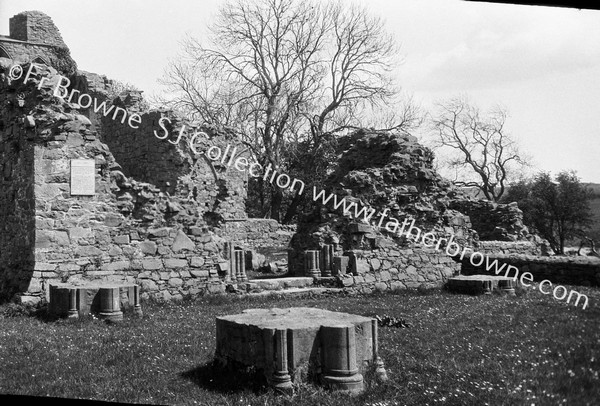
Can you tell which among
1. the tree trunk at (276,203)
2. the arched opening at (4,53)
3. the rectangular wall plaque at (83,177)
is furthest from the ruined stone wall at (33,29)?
the rectangular wall plaque at (83,177)

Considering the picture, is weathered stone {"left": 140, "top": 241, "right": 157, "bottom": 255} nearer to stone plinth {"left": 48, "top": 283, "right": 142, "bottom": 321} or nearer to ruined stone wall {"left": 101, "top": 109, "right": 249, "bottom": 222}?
stone plinth {"left": 48, "top": 283, "right": 142, "bottom": 321}

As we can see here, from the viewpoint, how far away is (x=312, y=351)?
646 centimetres

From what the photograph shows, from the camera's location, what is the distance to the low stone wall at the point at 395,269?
51.5 ft

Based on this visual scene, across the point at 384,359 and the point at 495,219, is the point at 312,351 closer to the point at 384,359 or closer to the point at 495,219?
the point at 384,359

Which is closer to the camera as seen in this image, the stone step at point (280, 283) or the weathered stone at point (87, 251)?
the weathered stone at point (87, 251)

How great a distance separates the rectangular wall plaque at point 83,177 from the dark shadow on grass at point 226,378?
22.3 feet

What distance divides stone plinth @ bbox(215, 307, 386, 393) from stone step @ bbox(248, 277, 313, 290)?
7.57 m

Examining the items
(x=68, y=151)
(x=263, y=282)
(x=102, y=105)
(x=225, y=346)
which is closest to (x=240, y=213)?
(x=102, y=105)

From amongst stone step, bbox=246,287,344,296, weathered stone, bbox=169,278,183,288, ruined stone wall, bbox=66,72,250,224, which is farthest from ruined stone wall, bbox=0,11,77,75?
stone step, bbox=246,287,344,296

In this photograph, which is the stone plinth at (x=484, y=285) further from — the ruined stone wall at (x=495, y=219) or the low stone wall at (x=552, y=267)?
the ruined stone wall at (x=495, y=219)

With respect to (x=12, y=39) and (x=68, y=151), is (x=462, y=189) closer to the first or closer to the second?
(x=68, y=151)

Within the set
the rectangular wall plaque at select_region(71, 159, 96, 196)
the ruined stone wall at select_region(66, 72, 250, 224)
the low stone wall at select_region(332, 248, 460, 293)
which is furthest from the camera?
the ruined stone wall at select_region(66, 72, 250, 224)

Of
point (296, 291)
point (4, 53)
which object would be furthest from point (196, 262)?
point (4, 53)

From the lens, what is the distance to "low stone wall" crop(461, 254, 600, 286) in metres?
13.7
